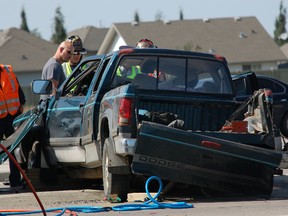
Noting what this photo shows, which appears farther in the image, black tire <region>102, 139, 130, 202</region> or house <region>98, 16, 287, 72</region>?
house <region>98, 16, 287, 72</region>

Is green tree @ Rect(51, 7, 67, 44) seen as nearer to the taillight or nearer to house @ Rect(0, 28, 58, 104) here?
house @ Rect(0, 28, 58, 104)

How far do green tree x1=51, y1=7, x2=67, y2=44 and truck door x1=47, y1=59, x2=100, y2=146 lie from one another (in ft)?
275

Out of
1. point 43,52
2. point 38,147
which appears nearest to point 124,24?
point 43,52

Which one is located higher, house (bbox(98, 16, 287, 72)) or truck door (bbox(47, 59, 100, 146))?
house (bbox(98, 16, 287, 72))

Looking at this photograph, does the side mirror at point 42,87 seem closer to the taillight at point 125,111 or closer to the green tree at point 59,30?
the taillight at point 125,111

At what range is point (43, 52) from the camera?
68750 millimetres

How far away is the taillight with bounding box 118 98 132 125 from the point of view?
944 cm

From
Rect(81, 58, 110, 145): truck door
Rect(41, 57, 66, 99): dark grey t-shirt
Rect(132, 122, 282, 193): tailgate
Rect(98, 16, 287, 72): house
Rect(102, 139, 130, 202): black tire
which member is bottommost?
Rect(102, 139, 130, 202): black tire

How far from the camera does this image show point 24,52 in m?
68.4

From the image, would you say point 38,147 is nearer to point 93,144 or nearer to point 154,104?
point 93,144

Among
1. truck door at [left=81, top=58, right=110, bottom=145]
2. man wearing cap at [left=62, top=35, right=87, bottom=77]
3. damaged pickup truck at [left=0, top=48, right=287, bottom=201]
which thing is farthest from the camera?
man wearing cap at [left=62, top=35, right=87, bottom=77]

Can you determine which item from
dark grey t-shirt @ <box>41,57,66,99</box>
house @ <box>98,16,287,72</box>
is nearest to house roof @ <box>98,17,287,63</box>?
house @ <box>98,16,287,72</box>

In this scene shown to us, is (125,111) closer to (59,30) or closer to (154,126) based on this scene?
(154,126)

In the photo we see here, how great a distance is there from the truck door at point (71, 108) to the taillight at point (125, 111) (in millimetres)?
1729
